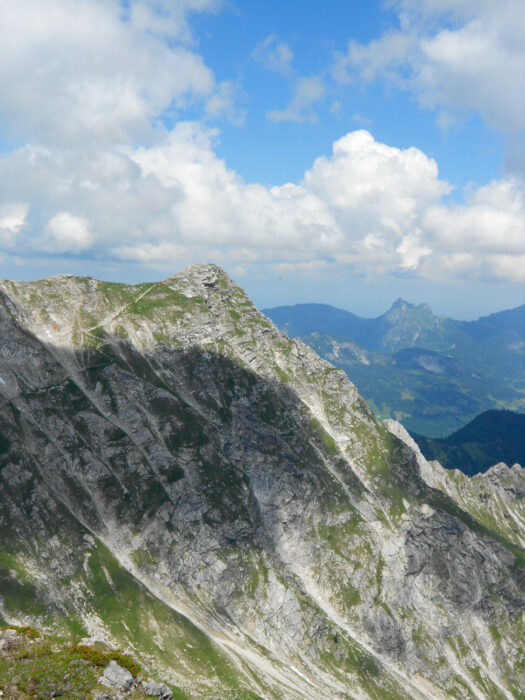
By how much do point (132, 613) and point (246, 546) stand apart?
62677mm

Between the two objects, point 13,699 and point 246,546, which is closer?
point 13,699

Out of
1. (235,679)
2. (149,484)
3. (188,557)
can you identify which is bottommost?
(235,679)

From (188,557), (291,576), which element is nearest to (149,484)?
(188,557)

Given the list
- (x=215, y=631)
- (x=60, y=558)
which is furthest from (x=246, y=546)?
(x=60, y=558)

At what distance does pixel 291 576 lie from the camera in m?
199

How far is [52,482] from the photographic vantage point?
17475 cm

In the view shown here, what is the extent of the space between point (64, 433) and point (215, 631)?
99392mm

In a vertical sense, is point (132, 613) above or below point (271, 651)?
above

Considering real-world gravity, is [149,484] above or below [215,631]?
above

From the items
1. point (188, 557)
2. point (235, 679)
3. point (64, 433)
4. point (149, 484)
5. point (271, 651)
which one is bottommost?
point (271, 651)

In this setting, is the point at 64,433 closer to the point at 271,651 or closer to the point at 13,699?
the point at 271,651

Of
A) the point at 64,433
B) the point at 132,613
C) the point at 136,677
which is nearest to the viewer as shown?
the point at 136,677

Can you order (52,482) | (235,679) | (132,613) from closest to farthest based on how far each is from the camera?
(235,679) < (132,613) < (52,482)

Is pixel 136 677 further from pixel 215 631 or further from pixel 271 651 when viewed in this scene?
pixel 271 651
